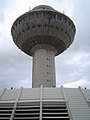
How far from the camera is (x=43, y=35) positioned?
188 feet

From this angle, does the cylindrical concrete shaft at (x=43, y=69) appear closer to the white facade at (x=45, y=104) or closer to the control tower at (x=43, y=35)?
the control tower at (x=43, y=35)

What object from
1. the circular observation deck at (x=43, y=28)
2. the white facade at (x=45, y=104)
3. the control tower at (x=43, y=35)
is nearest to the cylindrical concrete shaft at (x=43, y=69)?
the control tower at (x=43, y=35)

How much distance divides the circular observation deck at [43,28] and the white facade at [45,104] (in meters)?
26.5

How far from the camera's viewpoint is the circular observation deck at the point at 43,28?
56875 millimetres

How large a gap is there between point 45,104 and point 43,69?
27.8 metres

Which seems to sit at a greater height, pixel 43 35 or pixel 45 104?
pixel 43 35

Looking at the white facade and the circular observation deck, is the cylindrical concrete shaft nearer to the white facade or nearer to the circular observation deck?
the circular observation deck

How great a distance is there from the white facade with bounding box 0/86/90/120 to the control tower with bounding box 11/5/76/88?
72.1ft

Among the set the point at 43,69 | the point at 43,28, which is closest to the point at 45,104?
the point at 43,69

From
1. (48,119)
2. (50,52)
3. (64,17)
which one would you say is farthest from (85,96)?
(64,17)

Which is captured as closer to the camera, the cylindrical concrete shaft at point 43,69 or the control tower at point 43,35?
the cylindrical concrete shaft at point 43,69

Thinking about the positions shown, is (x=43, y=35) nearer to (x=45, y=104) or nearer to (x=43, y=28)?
(x=43, y=28)

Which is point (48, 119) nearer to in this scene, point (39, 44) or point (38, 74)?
point (38, 74)

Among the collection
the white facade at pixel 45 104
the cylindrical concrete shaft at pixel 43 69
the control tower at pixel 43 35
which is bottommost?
the white facade at pixel 45 104
